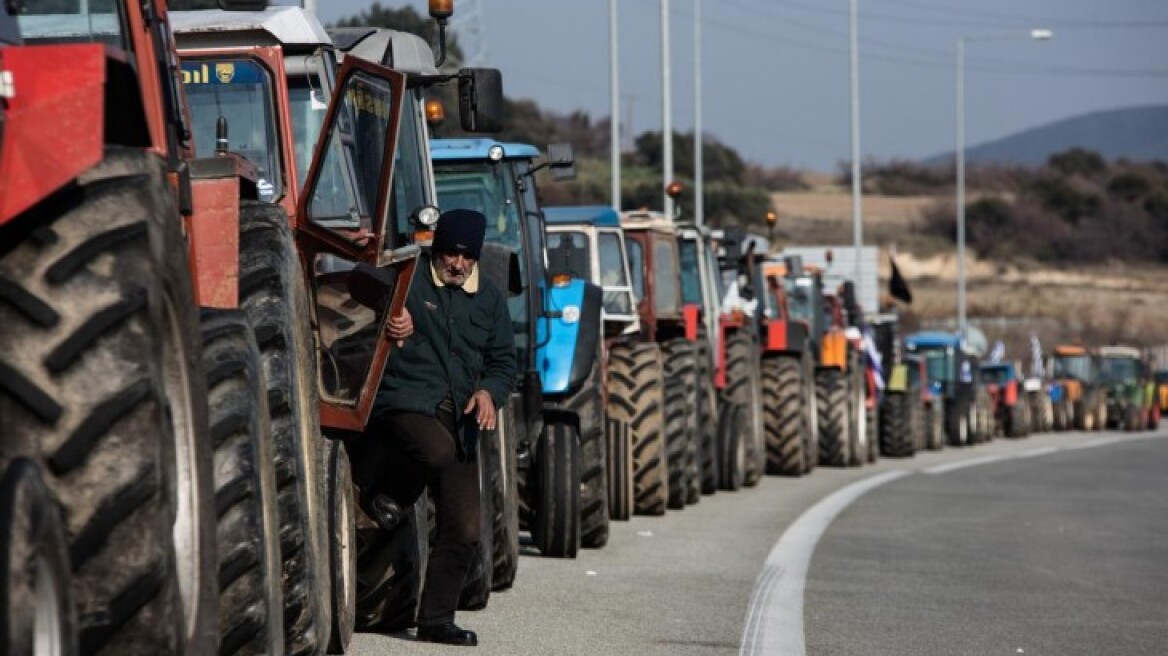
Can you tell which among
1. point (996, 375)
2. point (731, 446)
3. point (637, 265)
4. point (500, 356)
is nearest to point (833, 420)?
point (731, 446)

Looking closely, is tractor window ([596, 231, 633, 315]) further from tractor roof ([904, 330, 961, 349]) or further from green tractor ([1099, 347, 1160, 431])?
green tractor ([1099, 347, 1160, 431])

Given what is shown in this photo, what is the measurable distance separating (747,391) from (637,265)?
9.05ft

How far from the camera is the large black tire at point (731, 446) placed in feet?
83.1

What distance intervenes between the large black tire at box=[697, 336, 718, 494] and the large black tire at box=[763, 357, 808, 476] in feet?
13.6

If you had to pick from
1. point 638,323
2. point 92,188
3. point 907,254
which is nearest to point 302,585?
point 92,188

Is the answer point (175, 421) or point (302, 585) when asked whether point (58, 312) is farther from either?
point (302, 585)

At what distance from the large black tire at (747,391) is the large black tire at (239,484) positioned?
18696mm

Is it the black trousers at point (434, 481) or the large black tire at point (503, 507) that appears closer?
the black trousers at point (434, 481)

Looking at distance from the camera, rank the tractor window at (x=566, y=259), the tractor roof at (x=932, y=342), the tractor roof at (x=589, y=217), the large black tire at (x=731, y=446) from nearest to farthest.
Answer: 1. the tractor window at (x=566, y=259)
2. the tractor roof at (x=589, y=217)
3. the large black tire at (x=731, y=446)
4. the tractor roof at (x=932, y=342)

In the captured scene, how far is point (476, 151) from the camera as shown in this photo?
647 inches

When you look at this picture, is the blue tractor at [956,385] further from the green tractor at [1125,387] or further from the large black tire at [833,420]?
the large black tire at [833,420]

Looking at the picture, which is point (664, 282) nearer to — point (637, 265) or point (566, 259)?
point (637, 265)

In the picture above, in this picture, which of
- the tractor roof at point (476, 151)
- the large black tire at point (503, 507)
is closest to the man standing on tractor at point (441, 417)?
the large black tire at point (503, 507)

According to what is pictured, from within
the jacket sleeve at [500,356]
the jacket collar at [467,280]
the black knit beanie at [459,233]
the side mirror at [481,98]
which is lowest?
the jacket sleeve at [500,356]
